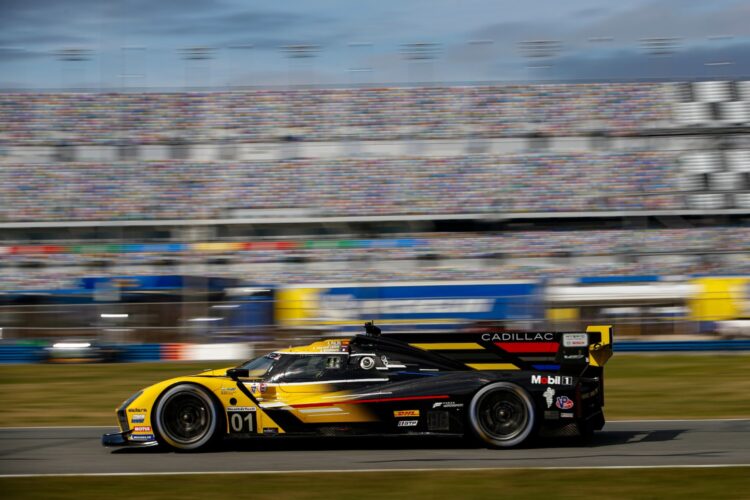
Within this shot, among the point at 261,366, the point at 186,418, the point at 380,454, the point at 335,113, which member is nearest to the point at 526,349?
the point at 380,454

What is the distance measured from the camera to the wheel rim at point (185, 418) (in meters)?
8.62

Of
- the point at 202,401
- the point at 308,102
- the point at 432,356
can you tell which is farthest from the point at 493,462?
the point at 308,102

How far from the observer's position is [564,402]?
8406 millimetres

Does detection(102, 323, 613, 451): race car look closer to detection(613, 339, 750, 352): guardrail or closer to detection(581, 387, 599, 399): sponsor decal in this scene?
detection(581, 387, 599, 399): sponsor decal

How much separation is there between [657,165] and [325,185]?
1268cm

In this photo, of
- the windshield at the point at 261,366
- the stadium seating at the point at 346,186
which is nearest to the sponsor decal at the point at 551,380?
the windshield at the point at 261,366

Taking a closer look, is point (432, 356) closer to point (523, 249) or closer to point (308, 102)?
point (523, 249)

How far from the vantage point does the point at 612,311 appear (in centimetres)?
2352

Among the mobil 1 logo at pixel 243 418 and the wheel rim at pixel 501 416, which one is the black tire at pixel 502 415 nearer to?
the wheel rim at pixel 501 416

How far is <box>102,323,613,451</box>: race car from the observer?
8.41 meters

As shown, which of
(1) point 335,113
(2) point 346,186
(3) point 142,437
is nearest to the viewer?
(3) point 142,437

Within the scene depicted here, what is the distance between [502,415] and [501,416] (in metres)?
0.02

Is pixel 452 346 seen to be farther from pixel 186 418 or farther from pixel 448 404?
pixel 186 418

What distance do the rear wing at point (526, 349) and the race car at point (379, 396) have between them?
1 centimetres
